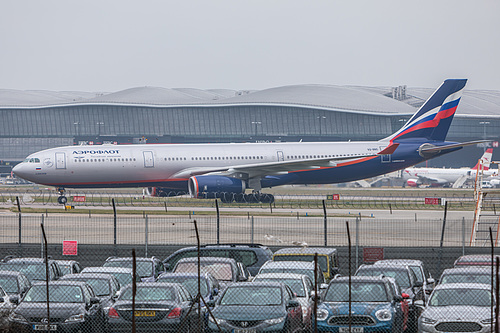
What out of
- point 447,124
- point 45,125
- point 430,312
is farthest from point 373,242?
point 45,125

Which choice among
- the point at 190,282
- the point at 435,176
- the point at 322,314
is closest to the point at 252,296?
the point at 322,314

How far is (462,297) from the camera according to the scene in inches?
554

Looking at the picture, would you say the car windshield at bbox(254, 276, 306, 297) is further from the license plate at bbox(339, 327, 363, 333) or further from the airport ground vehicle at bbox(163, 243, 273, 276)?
the airport ground vehicle at bbox(163, 243, 273, 276)

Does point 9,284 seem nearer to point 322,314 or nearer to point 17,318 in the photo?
point 17,318

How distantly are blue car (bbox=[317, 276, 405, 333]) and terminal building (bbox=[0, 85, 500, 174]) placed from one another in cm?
13661

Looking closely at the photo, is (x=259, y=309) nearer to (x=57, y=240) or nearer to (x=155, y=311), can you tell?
→ (x=155, y=311)

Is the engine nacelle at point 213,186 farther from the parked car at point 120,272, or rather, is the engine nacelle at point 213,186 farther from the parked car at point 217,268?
the parked car at point 120,272

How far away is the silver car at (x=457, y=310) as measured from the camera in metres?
12.8

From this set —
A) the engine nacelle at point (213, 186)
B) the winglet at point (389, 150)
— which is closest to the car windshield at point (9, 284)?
the engine nacelle at point (213, 186)

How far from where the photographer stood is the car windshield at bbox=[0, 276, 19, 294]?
52.0 ft

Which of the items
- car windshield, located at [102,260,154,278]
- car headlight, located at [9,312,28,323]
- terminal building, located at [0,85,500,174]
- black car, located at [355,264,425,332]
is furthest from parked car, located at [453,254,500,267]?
terminal building, located at [0,85,500,174]

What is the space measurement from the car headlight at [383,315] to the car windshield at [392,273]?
3.86 metres

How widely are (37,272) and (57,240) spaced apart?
9113mm

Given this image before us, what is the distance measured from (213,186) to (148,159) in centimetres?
525
